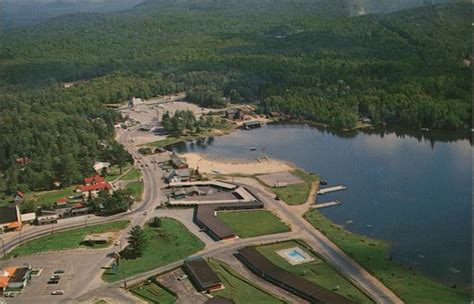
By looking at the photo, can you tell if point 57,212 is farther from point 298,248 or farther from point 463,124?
point 463,124

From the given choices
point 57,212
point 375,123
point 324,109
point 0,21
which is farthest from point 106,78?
point 0,21

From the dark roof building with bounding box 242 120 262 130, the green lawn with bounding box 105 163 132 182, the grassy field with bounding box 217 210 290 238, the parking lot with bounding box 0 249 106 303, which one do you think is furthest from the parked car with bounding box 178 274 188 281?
the dark roof building with bounding box 242 120 262 130

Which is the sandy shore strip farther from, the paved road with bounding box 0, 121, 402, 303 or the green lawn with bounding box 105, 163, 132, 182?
the green lawn with bounding box 105, 163, 132, 182

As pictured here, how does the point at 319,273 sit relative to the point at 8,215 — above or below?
below

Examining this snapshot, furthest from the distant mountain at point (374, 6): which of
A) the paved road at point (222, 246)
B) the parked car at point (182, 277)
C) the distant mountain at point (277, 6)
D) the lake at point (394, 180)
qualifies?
the parked car at point (182, 277)

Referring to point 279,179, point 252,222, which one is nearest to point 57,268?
point 252,222

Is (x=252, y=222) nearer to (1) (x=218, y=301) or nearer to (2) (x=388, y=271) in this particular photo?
(2) (x=388, y=271)

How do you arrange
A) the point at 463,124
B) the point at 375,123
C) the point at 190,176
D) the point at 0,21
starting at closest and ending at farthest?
the point at 190,176 → the point at 463,124 → the point at 375,123 → the point at 0,21
